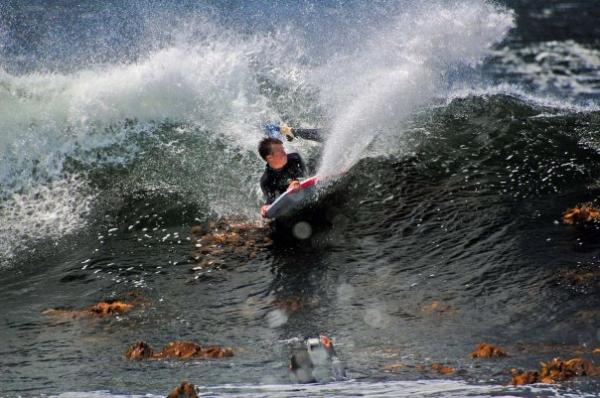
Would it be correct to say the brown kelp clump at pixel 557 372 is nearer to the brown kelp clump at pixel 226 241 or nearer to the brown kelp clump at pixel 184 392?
the brown kelp clump at pixel 184 392

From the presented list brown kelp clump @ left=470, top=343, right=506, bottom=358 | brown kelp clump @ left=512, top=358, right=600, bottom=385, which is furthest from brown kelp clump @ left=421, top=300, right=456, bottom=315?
brown kelp clump @ left=512, top=358, right=600, bottom=385

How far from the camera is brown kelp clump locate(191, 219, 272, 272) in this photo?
9.66m

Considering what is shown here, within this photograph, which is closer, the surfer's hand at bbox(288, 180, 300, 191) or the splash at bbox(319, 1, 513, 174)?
the surfer's hand at bbox(288, 180, 300, 191)

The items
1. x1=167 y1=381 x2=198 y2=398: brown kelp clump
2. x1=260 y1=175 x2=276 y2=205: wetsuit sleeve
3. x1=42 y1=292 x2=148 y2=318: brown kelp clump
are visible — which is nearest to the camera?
x1=167 y1=381 x2=198 y2=398: brown kelp clump

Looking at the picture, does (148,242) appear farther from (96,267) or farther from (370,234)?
(370,234)

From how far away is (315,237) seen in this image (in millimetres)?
10086

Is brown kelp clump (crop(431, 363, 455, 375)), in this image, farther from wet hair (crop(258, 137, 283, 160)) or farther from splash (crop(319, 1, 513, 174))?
splash (crop(319, 1, 513, 174))

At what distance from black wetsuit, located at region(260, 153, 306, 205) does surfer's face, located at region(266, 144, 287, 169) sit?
72 millimetres

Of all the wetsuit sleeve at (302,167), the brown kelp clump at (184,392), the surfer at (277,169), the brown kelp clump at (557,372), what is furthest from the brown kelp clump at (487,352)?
the wetsuit sleeve at (302,167)

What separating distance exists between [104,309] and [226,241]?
2.26 m

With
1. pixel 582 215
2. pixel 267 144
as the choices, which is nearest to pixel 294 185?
pixel 267 144

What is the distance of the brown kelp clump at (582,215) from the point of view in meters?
8.95

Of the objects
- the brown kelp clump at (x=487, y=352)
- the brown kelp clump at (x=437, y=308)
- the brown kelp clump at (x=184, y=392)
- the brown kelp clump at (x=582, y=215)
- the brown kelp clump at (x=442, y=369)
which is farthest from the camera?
the brown kelp clump at (x=582, y=215)

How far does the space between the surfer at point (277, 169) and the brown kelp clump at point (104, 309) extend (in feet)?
9.50
